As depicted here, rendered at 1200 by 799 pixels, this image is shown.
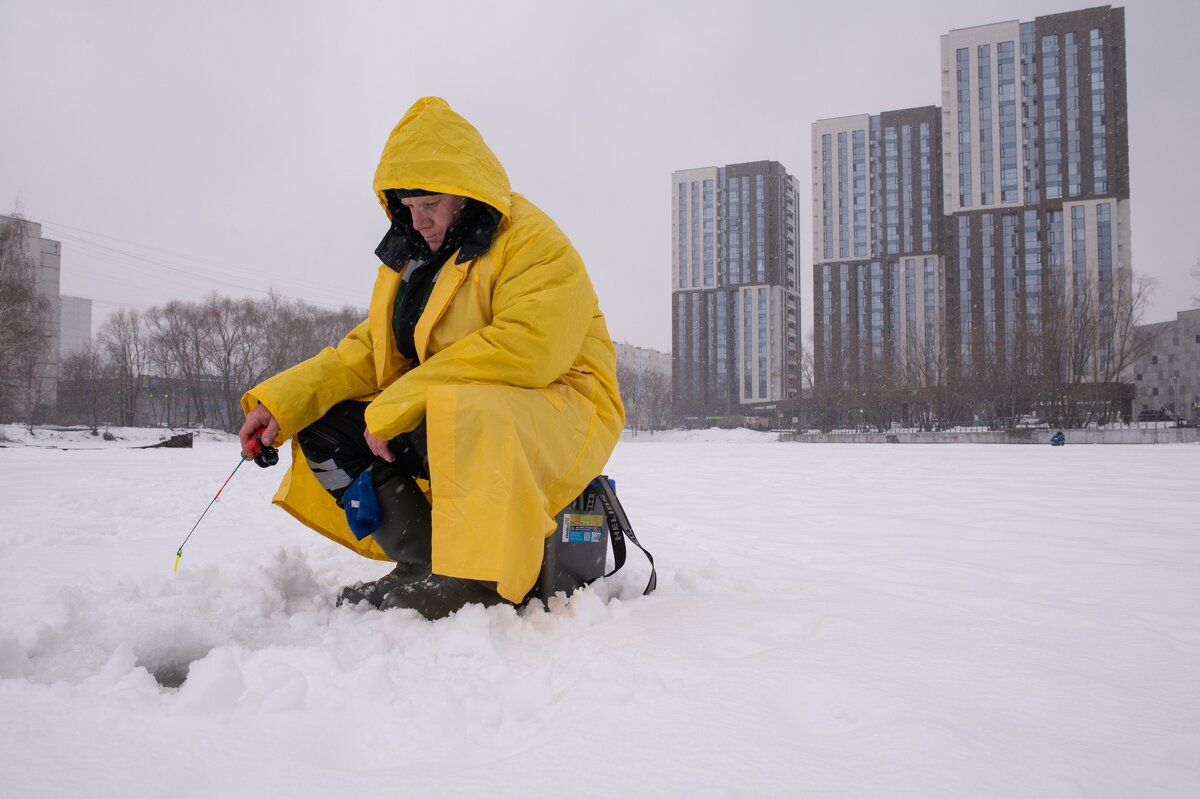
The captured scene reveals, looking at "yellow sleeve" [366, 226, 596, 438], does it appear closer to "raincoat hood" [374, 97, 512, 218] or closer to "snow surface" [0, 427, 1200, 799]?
"raincoat hood" [374, 97, 512, 218]

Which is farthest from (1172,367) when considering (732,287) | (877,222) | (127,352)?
(127,352)

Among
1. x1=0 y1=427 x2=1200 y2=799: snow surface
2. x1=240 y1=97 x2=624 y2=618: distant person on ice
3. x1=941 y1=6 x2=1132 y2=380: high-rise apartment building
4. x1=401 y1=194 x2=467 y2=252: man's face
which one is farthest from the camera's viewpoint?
x1=941 y1=6 x2=1132 y2=380: high-rise apartment building

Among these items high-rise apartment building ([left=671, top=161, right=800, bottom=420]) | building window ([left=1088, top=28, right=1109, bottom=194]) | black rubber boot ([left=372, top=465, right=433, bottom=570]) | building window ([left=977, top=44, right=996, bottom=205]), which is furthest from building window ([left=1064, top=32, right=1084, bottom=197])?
black rubber boot ([left=372, top=465, right=433, bottom=570])

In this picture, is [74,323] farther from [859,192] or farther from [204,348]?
[859,192]

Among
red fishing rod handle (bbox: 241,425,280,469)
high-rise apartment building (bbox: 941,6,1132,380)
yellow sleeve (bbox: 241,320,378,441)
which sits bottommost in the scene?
red fishing rod handle (bbox: 241,425,280,469)

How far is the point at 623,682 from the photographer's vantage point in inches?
50.1

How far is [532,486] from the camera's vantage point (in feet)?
5.05

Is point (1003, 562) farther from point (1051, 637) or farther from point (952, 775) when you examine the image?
point (952, 775)

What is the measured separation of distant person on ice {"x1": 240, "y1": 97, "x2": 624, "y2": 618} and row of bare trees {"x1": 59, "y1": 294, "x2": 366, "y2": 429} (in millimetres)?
37310

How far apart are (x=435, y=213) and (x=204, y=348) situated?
4198 centimetres

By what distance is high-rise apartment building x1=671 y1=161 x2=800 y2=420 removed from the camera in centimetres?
6022

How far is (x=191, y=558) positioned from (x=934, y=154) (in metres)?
54.0

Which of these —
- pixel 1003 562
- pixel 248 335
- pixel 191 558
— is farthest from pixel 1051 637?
pixel 248 335

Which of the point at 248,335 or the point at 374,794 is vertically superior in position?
the point at 248,335
